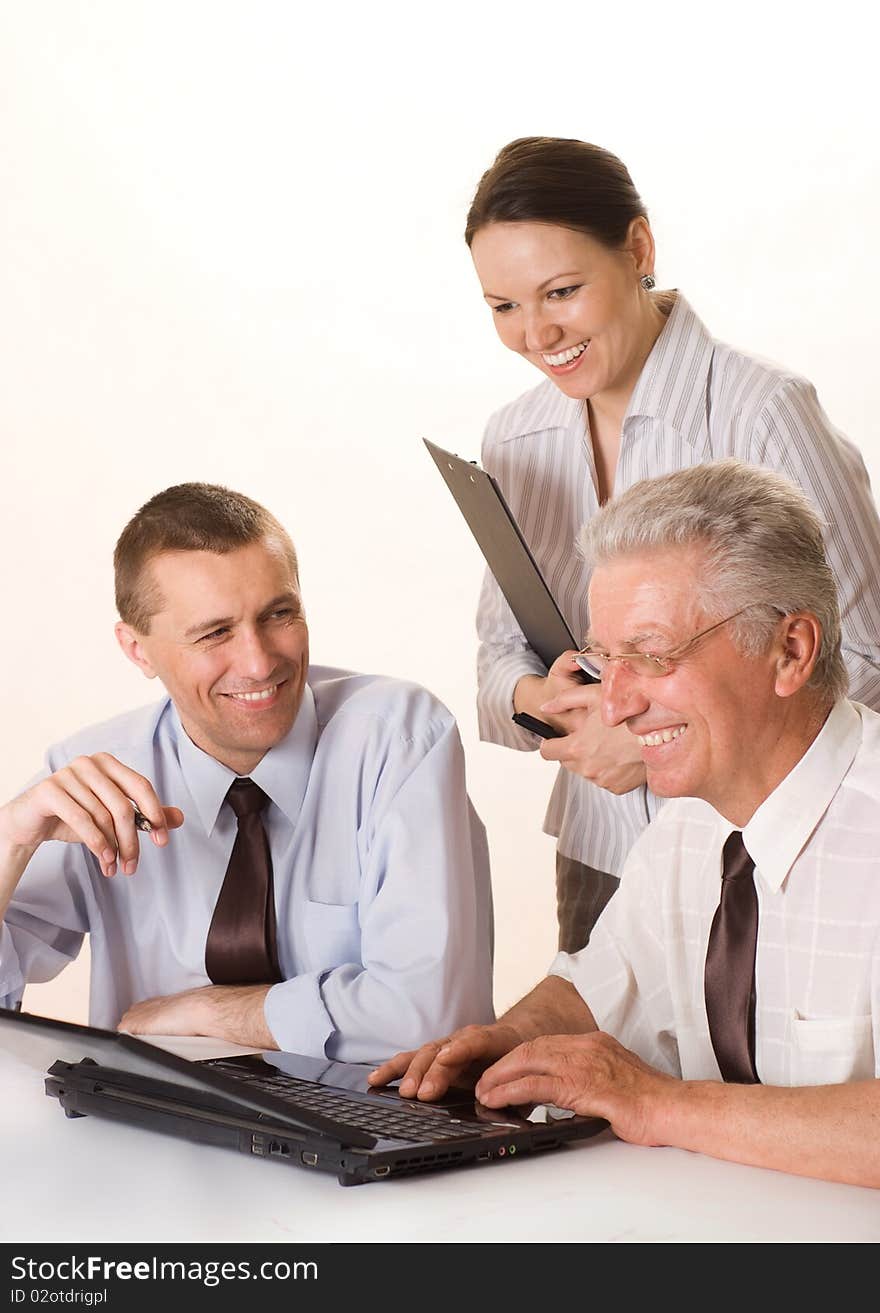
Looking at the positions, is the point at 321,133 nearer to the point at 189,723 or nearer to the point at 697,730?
the point at 189,723

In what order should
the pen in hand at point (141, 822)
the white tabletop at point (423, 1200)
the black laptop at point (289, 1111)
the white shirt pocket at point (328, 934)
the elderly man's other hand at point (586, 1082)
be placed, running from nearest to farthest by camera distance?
the white tabletop at point (423, 1200) < the black laptop at point (289, 1111) < the elderly man's other hand at point (586, 1082) < the pen in hand at point (141, 822) < the white shirt pocket at point (328, 934)

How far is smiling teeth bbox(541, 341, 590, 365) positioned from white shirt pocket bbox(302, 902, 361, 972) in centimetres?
87

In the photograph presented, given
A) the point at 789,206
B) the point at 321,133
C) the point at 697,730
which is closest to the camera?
the point at 697,730

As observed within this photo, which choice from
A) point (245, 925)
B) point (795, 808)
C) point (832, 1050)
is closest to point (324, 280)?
point (245, 925)

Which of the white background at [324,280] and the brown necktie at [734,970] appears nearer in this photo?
the brown necktie at [734,970]

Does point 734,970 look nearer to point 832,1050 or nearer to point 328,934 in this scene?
point 832,1050

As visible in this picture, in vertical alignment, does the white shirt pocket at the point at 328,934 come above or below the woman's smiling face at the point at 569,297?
below

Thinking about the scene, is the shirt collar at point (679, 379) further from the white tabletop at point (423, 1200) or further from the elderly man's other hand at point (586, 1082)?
the white tabletop at point (423, 1200)

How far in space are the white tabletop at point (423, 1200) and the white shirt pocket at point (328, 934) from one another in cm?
71

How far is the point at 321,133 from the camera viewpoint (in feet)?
15.8

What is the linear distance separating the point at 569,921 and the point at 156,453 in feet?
9.06

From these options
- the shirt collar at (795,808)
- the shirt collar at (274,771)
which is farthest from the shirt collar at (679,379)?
the shirt collar at (795,808)

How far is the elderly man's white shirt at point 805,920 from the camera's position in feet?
5.12

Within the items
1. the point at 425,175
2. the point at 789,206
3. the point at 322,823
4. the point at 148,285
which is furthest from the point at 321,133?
the point at 322,823
